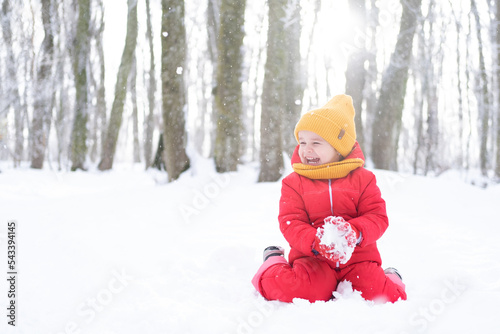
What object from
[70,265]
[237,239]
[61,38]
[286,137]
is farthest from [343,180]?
[61,38]

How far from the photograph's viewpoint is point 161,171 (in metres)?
6.58

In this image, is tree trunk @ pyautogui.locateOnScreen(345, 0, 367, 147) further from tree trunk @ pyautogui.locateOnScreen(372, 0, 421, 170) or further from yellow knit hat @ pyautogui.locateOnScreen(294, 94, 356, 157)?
yellow knit hat @ pyautogui.locateOnScreen(294, 94, 356, 157)

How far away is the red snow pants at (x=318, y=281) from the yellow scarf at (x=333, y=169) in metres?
0.52

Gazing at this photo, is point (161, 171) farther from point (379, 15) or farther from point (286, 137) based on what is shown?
point (379, 15)

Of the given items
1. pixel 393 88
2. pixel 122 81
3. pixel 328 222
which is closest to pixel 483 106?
pixel 393 88

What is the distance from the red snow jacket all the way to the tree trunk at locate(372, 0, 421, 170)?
18.6 feet

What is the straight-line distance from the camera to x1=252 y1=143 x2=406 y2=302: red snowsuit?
2031 millimetres

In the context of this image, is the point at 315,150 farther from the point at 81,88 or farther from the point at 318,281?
the point at 81,88

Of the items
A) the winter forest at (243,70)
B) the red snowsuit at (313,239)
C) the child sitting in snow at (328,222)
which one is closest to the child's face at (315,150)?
the child sitting in snow at (328,222)

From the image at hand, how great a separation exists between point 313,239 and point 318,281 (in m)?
0.25

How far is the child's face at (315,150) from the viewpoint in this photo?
231 cm

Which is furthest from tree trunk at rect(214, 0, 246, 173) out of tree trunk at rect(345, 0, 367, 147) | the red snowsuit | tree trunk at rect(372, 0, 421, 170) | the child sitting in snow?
the red snowsuit

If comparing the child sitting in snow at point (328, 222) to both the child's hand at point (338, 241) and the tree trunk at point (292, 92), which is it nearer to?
the child's hand at point (338, 241)

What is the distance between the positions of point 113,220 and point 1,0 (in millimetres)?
11897
